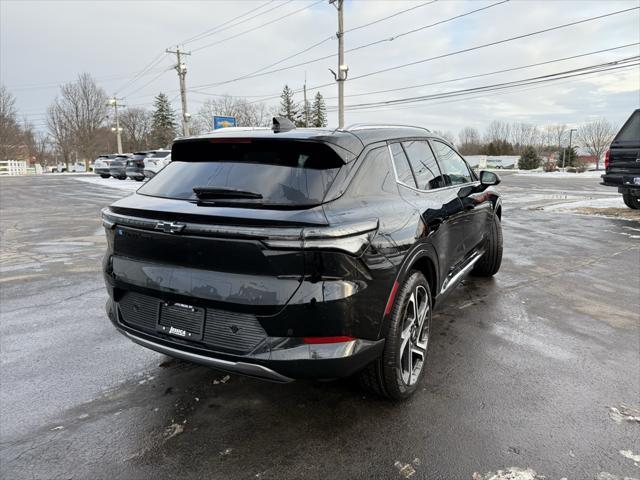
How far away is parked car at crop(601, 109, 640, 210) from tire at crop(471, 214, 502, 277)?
6.21 meters

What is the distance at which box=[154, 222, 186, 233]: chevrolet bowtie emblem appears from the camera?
7.70ft

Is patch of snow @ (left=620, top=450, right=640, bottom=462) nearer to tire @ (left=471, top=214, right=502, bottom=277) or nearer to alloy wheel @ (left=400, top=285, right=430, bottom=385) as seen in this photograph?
alloy wheel @ (left=400, top=285, right=430, bottom=385)

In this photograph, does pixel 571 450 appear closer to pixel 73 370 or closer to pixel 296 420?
pixel 296 420

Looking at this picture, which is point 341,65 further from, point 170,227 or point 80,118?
point 80,118

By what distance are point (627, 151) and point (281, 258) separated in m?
10.8

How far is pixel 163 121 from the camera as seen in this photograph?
7588cm

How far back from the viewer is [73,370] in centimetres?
336

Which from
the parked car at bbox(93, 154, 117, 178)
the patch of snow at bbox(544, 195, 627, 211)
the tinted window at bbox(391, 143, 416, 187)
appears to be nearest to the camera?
the tinted window at bbox(391, 143, 416, 187)

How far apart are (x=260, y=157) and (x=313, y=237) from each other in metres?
0.75

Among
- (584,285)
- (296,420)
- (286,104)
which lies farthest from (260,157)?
(286,104)

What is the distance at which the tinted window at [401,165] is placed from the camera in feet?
10.2

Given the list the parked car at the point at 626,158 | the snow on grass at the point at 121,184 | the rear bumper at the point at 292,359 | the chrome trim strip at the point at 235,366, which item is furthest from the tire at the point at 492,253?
the snow on grass at the point at 121,184

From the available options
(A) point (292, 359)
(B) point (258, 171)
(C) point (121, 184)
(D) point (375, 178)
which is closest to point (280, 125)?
(B) point (258, 171)

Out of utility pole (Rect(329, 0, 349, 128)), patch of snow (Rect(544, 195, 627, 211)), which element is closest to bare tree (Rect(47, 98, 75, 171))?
utility pole (Rect(329, 0, 349, 128))
